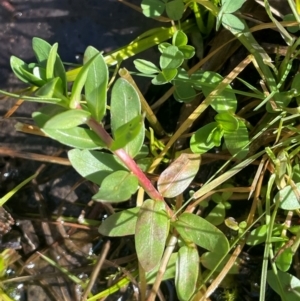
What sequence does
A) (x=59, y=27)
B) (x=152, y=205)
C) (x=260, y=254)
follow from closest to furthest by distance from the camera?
(x=152, y=205) → (x=260, y=254) → (x=59, y=27)

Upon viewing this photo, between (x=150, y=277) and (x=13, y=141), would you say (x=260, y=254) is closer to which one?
(x=150, y=277)

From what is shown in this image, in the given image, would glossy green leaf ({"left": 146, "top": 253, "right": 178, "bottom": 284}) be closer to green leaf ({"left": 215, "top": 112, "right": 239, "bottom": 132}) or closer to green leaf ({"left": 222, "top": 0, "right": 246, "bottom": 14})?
green leaf ({"left": 215, "top": 112, "right": 239, "bottom": 132})

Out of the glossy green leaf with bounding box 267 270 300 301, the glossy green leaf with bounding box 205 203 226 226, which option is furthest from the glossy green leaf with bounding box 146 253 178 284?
the glossy green leaf with bounding box 267 270 300 301

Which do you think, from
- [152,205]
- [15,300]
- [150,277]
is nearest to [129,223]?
[152,205]

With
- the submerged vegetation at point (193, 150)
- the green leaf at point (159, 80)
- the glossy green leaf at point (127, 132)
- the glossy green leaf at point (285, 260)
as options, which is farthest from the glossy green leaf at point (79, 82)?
the glossy green leaf at point (285, 260)

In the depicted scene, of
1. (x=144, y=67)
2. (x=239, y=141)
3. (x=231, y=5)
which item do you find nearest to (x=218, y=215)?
(x=239, y=141)
